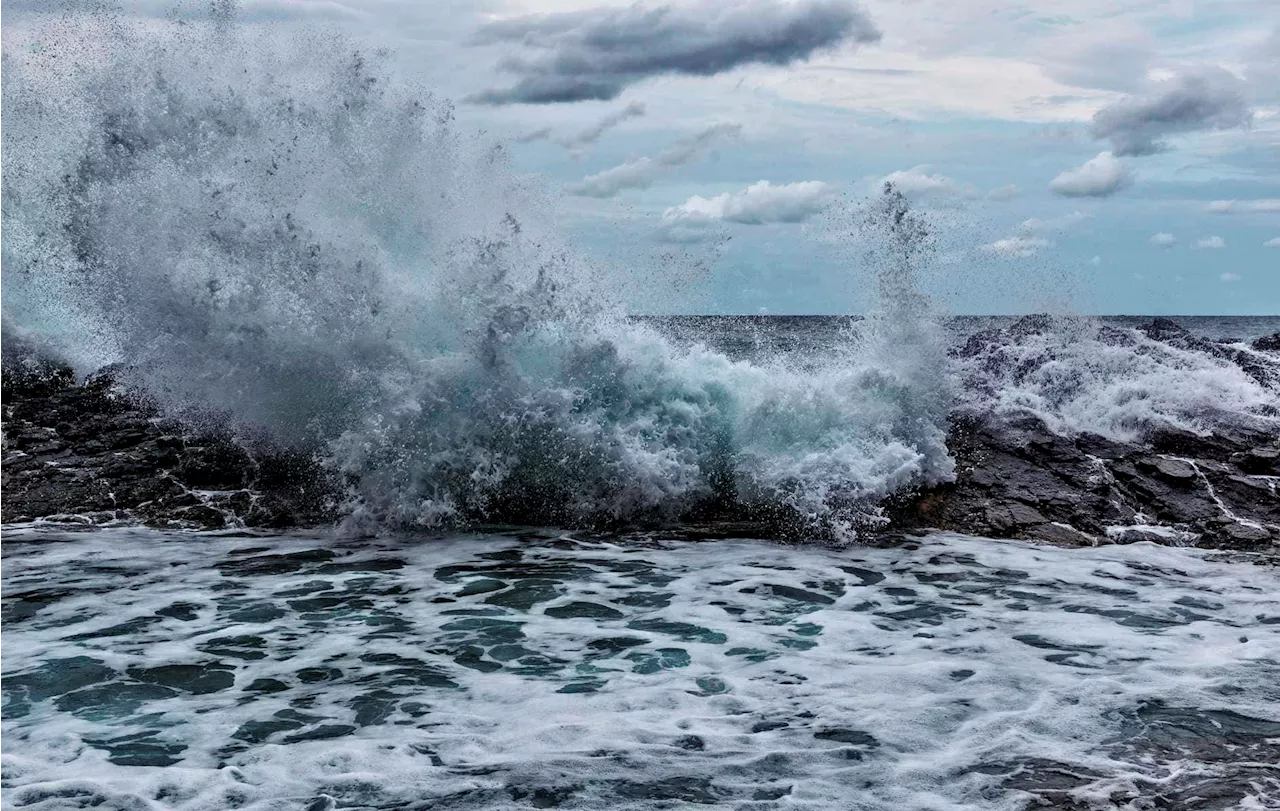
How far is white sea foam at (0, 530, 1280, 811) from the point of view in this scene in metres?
3.78

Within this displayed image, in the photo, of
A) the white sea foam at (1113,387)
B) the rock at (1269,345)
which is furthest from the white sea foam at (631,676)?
the rock at (1269,345)

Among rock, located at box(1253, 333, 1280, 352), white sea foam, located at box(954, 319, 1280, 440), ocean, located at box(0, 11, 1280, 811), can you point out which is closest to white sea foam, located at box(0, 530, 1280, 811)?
ocean, located at box(0, 11, 1280, 811)

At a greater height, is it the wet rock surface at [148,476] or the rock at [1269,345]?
the rock at [1269,345]

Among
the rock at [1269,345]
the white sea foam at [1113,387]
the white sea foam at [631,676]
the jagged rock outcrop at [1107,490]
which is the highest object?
the rock at [1269,345]

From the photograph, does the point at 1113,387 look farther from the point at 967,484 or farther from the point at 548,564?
the point at 548,564

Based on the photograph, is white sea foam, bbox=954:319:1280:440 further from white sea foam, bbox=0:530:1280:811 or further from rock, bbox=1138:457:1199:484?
white sea foam, bbox=0:530:1280:811

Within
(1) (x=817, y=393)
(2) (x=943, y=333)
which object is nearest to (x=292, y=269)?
(1) (x=817, y=393)

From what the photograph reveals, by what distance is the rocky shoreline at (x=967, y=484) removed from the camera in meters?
8.07

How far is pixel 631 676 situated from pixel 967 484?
465 centimetres

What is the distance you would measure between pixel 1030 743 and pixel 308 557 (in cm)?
496

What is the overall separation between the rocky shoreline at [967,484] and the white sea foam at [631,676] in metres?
0.61

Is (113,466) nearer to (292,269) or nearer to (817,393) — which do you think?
(292,269)

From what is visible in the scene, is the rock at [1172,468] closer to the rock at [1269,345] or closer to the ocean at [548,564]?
the ocean at [548,564]

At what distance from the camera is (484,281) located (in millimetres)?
8891
